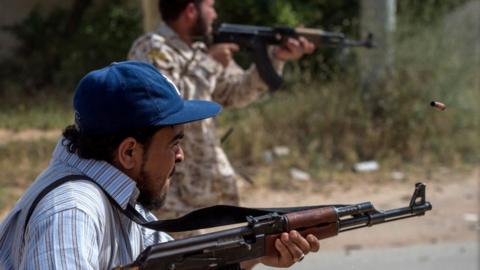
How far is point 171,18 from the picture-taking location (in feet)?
13.2

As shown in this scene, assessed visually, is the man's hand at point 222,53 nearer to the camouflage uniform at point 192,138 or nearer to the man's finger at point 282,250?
the camouflage uniform at point 192,138

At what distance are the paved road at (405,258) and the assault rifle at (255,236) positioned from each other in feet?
10.6

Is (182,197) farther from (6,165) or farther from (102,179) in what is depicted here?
(6,165)

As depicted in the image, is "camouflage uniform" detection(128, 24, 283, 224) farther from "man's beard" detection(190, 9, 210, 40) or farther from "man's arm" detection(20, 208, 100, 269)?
"man's arm" detection(20, 208, 100, 269)

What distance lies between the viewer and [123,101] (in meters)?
1.89

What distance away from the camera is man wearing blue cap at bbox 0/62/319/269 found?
177cm

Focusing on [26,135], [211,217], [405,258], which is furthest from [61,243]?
[26,135]

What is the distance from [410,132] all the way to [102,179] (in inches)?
247

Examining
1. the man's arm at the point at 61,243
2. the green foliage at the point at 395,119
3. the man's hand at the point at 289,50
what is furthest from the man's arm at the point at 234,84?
the green foliage at the point at 395,119

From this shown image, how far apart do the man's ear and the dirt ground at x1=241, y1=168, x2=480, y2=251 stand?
4208 mm

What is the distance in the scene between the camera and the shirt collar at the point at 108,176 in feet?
6.32

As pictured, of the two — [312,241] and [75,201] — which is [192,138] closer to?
[312,241]

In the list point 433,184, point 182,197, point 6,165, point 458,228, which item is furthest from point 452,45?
point 182,197

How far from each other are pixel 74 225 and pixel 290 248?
0.60 meters
